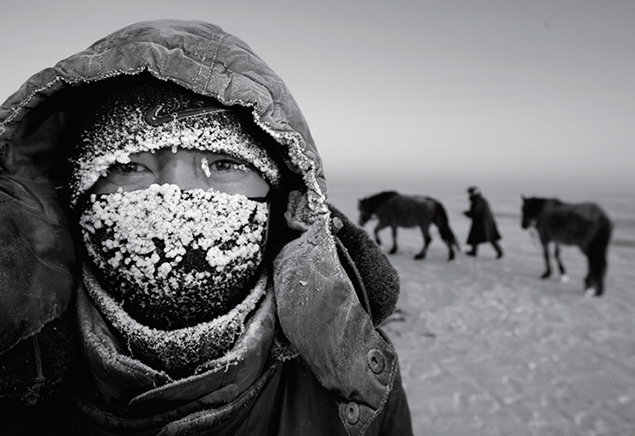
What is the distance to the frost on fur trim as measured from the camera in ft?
3.97

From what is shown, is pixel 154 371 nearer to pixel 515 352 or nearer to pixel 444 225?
pixel 515 352

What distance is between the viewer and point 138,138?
1207 millimetres

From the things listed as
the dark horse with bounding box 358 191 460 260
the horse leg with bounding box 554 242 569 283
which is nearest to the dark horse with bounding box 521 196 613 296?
the horse leg with bounding box 554 242 569 283

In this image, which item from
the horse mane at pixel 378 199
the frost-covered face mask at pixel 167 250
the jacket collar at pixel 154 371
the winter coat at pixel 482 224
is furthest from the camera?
the horse mane at pixel 378 199

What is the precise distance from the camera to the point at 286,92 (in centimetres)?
127

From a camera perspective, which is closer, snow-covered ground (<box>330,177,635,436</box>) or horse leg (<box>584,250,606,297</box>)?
snow-covered ground (<box>330,177,635,436</box>)

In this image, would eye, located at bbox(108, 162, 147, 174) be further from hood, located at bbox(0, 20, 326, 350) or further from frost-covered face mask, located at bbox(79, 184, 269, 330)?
hood, located at bbox(0, 20, 326, 350)

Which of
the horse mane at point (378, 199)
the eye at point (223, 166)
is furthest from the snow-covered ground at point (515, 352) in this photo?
the eye at point (223, 166)

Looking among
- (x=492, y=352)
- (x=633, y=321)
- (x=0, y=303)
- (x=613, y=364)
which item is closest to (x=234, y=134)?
(x=0, y=303)

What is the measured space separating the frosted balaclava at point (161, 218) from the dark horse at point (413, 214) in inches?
328

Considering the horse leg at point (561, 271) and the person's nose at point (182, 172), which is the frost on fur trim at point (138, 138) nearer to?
the person's nose at point (182, 172)

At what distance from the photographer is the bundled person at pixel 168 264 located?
1132 millimetres

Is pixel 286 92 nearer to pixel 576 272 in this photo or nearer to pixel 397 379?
pixel 397 379

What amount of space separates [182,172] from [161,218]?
0.55ft
